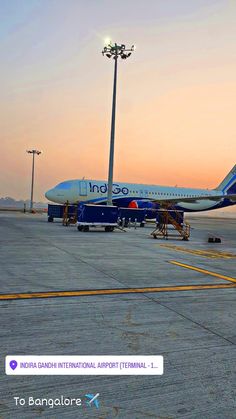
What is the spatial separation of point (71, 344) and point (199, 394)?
6.40 ft

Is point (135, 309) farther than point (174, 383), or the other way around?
point (135, 309)

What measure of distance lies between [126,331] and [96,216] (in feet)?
66.1

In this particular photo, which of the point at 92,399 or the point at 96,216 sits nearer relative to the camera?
the point at 92,399

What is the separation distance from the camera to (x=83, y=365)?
4180 millimetres

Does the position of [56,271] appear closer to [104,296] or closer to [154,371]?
[104,296]

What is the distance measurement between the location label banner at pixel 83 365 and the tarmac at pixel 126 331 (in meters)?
0.11

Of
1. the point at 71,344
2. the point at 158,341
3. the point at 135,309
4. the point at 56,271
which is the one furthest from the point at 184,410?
the point at 56,271

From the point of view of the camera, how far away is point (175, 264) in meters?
11.9

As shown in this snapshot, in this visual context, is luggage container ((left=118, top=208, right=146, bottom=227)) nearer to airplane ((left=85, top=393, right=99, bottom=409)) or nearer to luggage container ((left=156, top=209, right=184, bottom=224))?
luggage container ((left=156, top=209, right=184, bottom=224))

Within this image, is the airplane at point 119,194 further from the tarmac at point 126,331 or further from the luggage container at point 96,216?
the tarmac at point 126,331

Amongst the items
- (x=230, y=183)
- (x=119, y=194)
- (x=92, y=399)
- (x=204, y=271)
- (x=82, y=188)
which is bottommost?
(x=92, y=399)

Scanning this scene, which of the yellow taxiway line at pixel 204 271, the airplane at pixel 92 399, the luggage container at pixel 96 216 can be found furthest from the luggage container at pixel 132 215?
the airplane at pixel 92 399

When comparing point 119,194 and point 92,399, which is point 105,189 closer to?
point 119,194

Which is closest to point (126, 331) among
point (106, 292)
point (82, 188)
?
point (106, 292)
